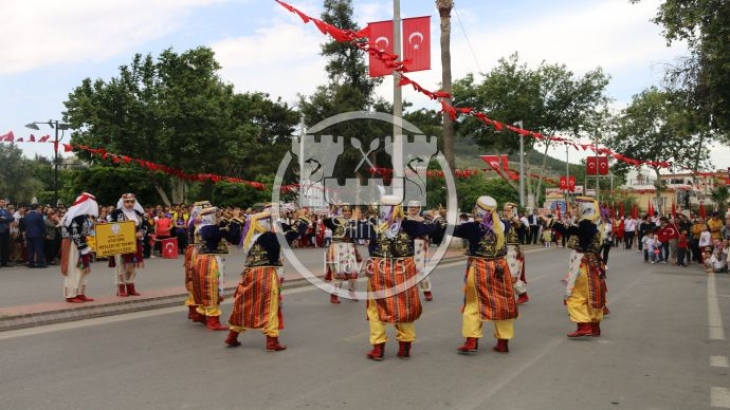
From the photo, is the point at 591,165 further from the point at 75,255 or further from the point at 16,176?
the point at 16,176

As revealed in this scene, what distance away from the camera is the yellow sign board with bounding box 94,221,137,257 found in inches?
441

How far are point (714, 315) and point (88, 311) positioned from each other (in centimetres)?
999

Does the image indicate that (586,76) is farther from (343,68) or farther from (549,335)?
(549,335)

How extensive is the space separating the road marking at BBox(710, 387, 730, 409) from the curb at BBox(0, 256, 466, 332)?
328 inches

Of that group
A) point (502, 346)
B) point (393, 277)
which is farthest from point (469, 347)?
point (393, 277)

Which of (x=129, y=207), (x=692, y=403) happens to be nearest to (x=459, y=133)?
(x=129, y=207)

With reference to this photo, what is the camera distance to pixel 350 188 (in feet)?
139

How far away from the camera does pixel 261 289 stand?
7949 millimetres

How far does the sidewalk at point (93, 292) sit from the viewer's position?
32.6ft

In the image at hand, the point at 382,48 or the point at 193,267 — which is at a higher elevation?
the point at 382,48

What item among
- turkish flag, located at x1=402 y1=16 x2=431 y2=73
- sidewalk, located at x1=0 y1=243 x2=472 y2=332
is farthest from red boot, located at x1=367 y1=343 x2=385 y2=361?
turkish flag, located at x1=402 y1=16 x2=431 y2=73

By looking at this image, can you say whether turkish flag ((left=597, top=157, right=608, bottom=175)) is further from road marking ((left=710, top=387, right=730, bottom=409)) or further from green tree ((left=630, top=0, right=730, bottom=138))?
road marking ((left=710, top=387, right=730, bottom=409))

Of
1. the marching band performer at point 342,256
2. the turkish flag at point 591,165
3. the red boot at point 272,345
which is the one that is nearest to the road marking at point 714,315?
the red boot at point 272,345

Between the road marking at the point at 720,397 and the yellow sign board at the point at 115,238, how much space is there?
9.02m
